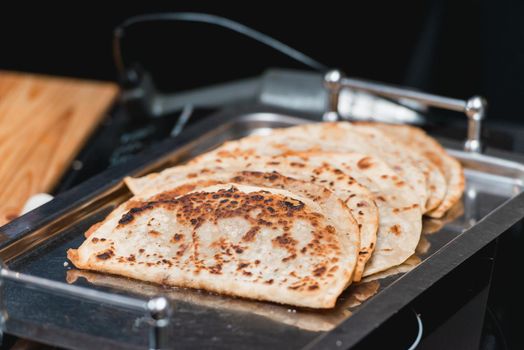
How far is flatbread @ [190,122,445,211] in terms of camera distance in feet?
7.73

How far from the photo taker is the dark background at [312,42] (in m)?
3.98

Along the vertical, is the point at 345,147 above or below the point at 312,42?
below

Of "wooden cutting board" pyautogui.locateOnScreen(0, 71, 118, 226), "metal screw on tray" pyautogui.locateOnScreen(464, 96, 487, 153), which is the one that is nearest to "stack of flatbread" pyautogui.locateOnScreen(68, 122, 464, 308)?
"metal screw on tray" pyautogui.locateOnScreen(464, 96, 487, 153)

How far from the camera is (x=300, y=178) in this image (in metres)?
2.25

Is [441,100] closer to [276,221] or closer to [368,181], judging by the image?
[368,181]

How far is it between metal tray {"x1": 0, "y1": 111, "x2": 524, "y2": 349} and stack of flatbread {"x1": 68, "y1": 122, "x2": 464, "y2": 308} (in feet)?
0.14

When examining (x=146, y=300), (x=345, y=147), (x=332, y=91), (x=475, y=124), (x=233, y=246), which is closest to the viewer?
(x=146, y=300)

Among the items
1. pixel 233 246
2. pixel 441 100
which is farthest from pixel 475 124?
pixel 233 246

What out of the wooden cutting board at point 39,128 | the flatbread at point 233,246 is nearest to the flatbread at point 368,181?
the flatbread at point 233,246

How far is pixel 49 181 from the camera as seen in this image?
2.74 meters

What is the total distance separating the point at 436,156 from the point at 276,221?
30.7 inches

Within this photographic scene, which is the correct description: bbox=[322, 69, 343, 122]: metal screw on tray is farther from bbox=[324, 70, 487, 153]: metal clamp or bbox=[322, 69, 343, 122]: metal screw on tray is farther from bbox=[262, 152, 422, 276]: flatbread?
bbox=[262, 152, 422, 276]: flatbread

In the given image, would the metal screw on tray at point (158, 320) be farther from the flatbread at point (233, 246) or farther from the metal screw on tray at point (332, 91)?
the metal screw on tray at point (332, 91)

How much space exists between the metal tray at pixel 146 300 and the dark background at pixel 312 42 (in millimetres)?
1760
